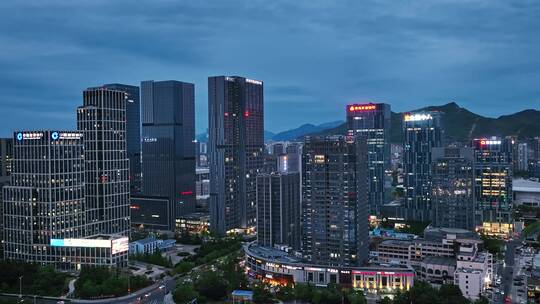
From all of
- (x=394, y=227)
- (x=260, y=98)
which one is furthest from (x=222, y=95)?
(x=394, y=227)

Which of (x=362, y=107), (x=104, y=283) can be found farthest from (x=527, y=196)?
(x=104, y=283)

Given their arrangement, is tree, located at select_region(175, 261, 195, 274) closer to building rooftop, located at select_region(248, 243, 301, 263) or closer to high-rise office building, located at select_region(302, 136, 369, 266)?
building rooftop, located at select_region(248, 243, 301, 263)

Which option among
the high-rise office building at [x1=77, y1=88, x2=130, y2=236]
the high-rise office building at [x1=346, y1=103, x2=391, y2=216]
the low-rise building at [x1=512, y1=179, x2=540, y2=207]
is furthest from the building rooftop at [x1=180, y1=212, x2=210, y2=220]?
the low-rise building at [x1=512, y1=179, x2=540, y2=207]

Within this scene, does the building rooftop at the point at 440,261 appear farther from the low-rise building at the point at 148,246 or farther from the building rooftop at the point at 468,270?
the low-rise building at the point at 148,246

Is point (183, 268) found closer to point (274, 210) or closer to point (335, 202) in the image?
point (274, 210)

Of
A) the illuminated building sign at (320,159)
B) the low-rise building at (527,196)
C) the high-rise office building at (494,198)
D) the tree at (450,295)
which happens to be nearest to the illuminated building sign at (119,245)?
the illuminated building sign at (320,159)

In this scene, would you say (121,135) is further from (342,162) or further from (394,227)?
(394,227)
